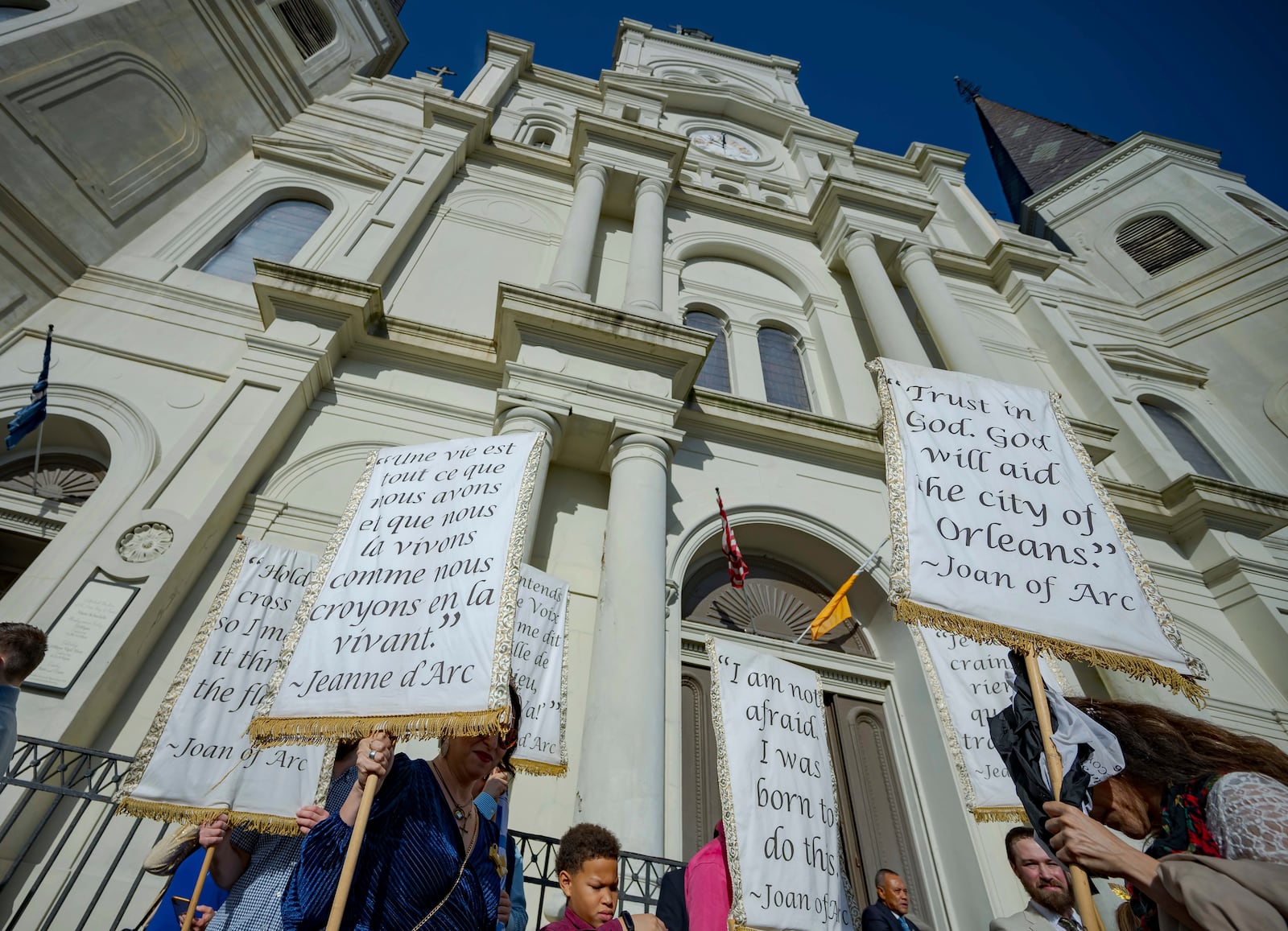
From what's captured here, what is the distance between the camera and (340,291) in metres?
8.27

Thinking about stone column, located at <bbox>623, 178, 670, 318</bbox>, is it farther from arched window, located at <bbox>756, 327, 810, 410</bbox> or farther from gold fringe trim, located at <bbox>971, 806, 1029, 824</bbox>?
gold fringe trim, located at <bbox>971, 806, 1029, 824</bbox>

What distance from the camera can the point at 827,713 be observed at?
7.73 meters

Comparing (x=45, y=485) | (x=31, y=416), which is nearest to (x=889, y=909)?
(x=31, y=416)

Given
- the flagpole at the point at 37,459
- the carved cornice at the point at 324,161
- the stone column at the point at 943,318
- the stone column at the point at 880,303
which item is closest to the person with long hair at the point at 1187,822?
the stone column at the point at 880,303

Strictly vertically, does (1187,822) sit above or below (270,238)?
below

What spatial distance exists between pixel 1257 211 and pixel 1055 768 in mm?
22195

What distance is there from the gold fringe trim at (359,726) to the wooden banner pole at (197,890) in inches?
23.2

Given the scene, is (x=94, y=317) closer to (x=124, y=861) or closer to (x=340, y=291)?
(x=340, y=291)

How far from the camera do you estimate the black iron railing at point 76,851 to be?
450 centimetres

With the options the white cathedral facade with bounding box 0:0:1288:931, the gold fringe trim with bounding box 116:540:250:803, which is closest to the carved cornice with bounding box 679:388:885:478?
the white cathedral facade with bounding box 0:0:1288:931

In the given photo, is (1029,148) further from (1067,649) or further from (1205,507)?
(1067,649)

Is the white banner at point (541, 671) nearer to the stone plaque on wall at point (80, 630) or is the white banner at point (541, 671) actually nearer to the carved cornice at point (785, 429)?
the stone plaque on wall at point (80, 630)

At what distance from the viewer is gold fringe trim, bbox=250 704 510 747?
2.92m

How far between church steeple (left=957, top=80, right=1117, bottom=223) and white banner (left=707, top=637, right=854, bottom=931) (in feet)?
83.6
